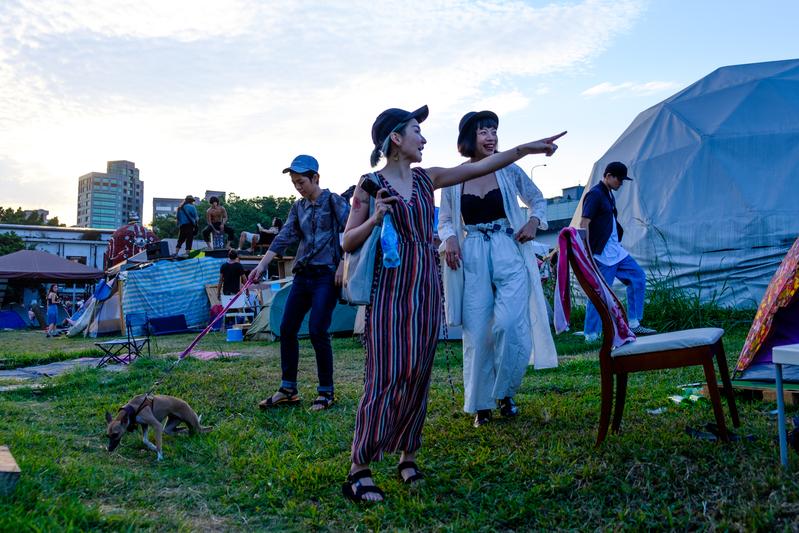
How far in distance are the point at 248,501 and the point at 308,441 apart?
94cm

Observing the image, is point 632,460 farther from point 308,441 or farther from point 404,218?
point 308,441

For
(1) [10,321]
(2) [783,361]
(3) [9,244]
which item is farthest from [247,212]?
(2) [783,361]

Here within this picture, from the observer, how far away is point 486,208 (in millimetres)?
4301

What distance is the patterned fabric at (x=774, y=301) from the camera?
361cm

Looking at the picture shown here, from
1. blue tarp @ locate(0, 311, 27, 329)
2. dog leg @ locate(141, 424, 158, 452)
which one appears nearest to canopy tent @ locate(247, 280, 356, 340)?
dog leg @ locate(141, 424, 158, 452)

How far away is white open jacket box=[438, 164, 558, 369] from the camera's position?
4.20m

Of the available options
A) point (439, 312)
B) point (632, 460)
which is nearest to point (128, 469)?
point (439, 312)

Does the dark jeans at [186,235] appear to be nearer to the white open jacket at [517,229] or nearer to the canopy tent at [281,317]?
the canopy tent at [281,317]

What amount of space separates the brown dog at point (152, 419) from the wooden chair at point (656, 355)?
257cm

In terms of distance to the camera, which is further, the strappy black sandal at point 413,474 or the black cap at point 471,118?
the black cap at point 471,118

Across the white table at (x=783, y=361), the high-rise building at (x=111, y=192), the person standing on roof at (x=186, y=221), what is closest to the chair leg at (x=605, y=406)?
the white table at (x=783, y=361)

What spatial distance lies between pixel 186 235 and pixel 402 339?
16256mm

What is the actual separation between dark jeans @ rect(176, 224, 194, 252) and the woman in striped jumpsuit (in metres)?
15.7

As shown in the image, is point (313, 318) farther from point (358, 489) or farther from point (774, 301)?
point (774, 301)
